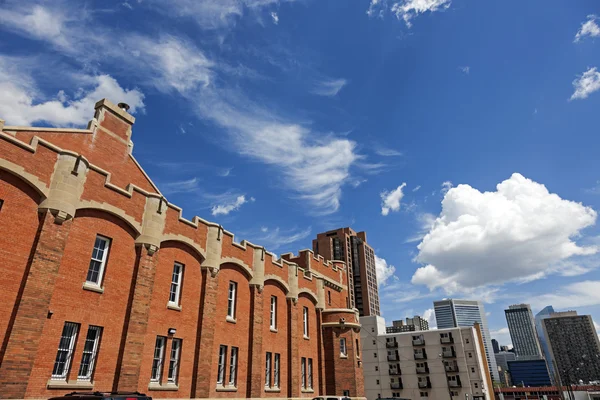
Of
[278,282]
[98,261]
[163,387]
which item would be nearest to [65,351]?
→ [98,261]

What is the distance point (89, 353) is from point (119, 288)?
2.96 m

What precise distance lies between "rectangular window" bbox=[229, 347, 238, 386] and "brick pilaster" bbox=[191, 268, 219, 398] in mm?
1598

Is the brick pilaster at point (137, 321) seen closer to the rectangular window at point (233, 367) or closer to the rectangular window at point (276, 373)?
the rectangular window at point (233, 367)

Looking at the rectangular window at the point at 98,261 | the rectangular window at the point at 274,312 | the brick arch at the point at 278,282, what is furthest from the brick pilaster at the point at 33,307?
the rectangular window at the point at 274,312

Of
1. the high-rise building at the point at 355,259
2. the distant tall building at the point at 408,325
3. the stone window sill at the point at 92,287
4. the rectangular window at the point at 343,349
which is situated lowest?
the rectangular window at the point at 343,349

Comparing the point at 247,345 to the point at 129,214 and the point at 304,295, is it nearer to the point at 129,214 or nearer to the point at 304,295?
the point at 304,295

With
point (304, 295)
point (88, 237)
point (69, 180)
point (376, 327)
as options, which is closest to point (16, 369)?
point (88, 237)

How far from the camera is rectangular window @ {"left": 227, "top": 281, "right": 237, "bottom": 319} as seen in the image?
24.4 meters

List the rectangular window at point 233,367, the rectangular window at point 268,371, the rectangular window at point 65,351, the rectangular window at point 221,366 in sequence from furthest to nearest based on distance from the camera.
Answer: the rectangular window at point 268,371
the rectangular window at point 233,367
the rectangular window at point 221,366
the rectangular window at point 65,351

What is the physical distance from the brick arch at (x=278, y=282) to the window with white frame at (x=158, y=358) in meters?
9.58

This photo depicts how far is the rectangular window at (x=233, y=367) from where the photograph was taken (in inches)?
913

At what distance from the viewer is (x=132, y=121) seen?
24297mm

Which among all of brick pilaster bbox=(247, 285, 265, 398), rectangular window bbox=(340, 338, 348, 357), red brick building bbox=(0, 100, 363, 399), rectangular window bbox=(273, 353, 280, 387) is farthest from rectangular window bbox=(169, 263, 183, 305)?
rectangular window bbox=(340, 338, 348, 357)

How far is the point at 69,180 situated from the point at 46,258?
3.48m
